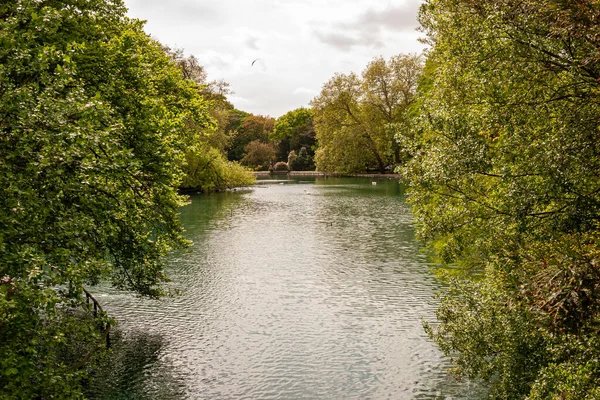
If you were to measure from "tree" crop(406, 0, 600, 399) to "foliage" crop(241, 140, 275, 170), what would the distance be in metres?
138

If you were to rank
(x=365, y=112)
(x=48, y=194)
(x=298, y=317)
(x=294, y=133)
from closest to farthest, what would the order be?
(x=48, y=194) → (x=298, y=317) → (x=365, y=112) → (x=294, y=133)

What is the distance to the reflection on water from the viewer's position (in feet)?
57.3

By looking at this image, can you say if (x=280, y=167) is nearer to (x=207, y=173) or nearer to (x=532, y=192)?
(x=207, y=173)

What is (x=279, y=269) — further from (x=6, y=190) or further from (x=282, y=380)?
(x=6, y=190)

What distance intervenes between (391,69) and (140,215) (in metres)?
92.1

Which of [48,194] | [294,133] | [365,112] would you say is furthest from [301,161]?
[48,194]

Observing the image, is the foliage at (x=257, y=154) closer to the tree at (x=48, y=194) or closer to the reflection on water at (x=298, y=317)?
the reflection on water at (x=298, y=317)

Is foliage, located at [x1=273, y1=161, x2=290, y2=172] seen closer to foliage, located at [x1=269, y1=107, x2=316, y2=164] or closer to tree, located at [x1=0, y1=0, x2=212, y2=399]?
foliage, located at [x1=269, y1=107, x2=316, y2=164]

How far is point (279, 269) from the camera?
33250 millimetres

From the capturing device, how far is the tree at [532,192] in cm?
1284

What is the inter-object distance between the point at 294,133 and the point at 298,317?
456 feet

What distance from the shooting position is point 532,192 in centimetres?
1494

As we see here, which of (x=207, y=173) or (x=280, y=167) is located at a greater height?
(x=280, y=167)

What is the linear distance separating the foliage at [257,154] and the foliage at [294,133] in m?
6.30
